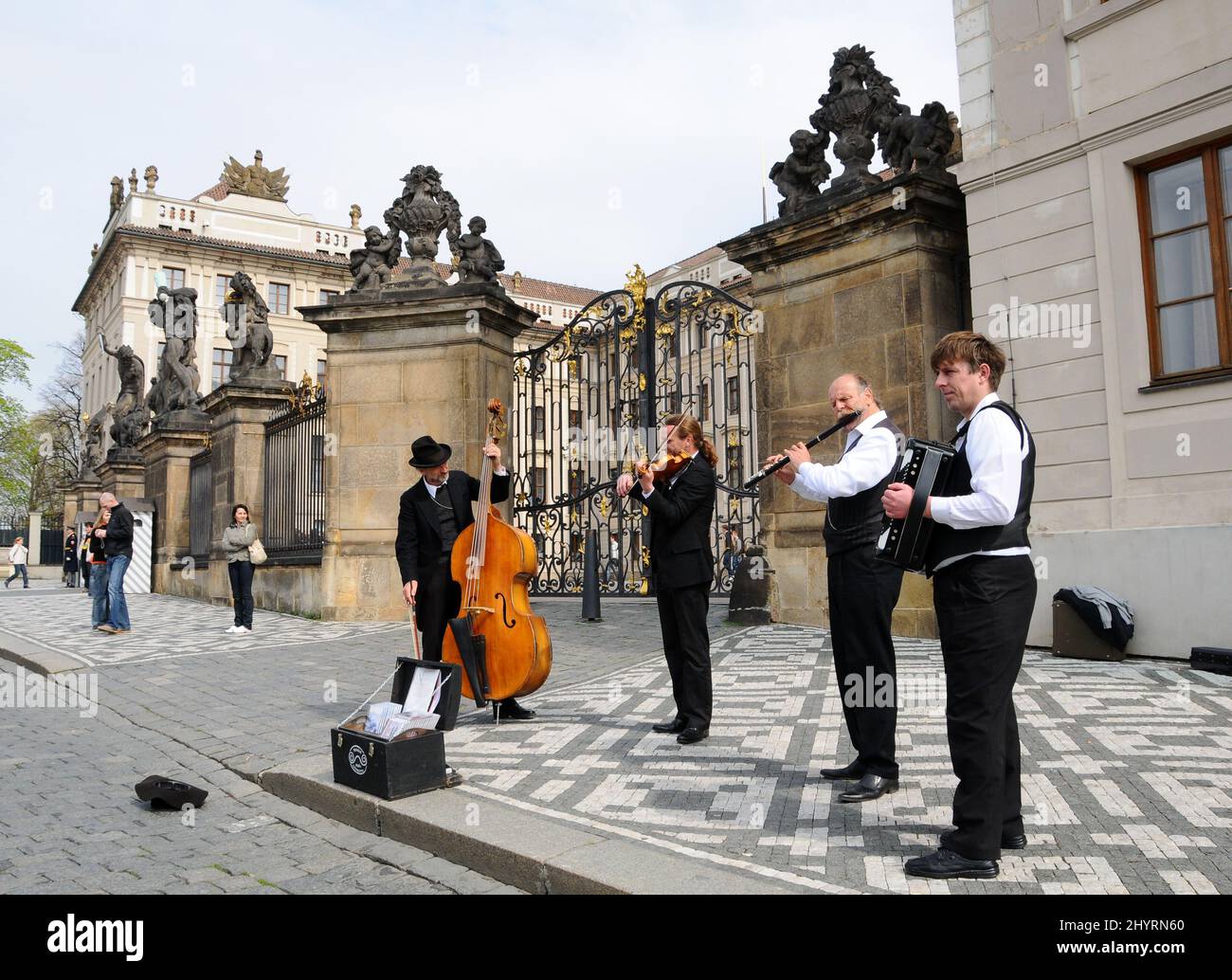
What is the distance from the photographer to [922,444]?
3.62 metres

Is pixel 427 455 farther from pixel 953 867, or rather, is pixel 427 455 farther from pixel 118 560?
pixel 118 560

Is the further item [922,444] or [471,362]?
[471,362]

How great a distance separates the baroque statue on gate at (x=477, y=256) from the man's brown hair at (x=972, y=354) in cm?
1014

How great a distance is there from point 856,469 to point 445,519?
3.26m

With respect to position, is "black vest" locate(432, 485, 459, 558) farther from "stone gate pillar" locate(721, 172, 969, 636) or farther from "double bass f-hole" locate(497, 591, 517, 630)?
"stone gate pillar" locate(721, 172, 969, 636)

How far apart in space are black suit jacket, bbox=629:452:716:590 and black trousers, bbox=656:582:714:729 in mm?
79

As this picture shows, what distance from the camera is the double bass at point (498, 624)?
6.20 m

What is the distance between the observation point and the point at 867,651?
459cm

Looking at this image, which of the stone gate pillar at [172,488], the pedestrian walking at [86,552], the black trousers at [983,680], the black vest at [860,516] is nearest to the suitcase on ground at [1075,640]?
the black vest at [860,516]
